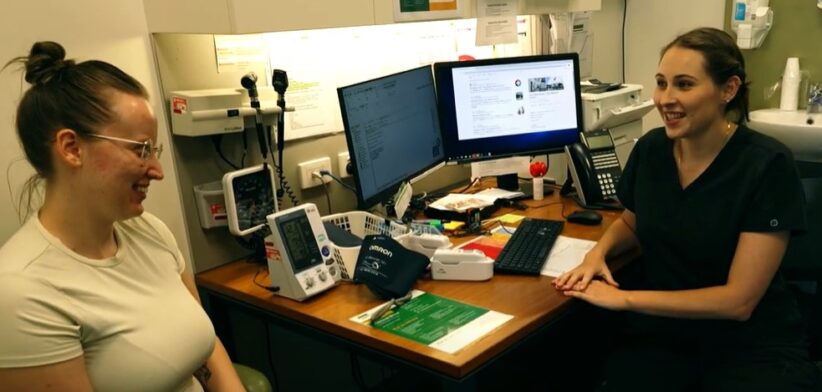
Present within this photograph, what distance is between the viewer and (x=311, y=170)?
201 centimetres

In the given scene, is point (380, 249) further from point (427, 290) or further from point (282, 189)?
point (282, 189)

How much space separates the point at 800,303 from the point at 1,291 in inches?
76.5

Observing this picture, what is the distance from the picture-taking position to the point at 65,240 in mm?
1155

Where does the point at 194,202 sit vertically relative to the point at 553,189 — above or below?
above

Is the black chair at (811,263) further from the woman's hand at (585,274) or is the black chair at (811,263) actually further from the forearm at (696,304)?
the woman's hand at (585,274)

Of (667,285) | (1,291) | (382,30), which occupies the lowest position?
(667,285)

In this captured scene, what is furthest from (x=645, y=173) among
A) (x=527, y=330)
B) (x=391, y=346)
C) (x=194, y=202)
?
(x=194, y=202)

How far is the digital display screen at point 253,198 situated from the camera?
5.69 ft

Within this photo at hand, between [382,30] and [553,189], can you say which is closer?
[382,30]

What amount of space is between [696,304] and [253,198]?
1139mm

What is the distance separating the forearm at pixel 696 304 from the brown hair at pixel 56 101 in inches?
46.0

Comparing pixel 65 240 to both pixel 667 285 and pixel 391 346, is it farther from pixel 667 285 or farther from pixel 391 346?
pixel 667 285

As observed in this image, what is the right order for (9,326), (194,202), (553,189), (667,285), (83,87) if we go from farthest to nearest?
(553,189) < (194,202) < (667,285) < (83,87) < (9,326)

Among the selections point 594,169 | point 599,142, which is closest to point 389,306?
point 594,169
